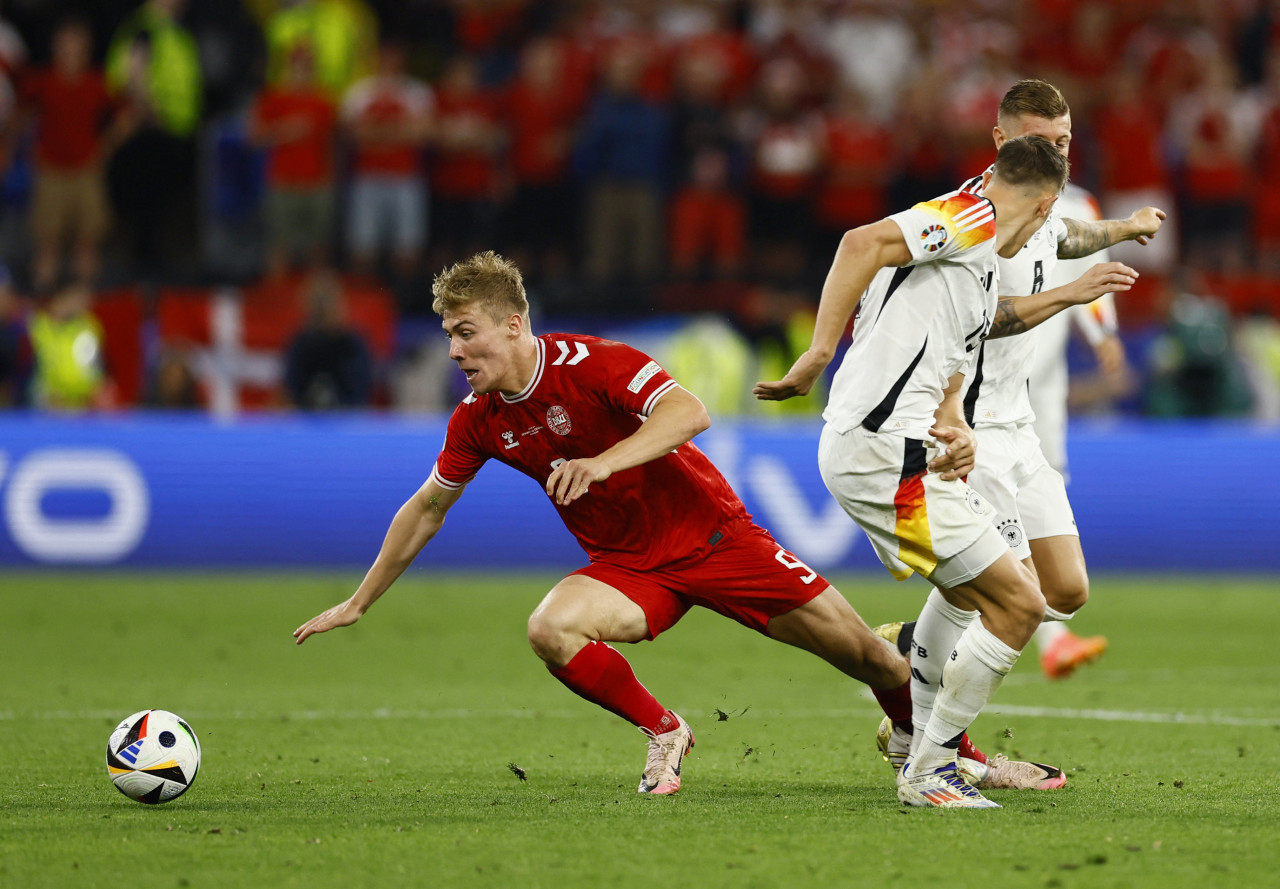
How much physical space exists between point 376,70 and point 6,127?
11.2 feet

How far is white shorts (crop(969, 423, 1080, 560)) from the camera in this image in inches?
248

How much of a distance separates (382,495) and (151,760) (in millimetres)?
8203

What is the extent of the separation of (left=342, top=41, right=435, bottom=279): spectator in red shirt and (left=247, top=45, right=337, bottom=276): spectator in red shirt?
0.25 metres

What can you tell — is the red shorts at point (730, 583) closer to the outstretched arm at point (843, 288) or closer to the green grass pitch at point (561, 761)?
the green grass pitch at point (561, 761)

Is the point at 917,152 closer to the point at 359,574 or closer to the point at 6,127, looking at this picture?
the point at 359,574

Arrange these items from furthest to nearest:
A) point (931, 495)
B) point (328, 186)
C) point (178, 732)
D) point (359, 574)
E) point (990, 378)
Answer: point (328, 186) < point (359, 574) < point (990, 378) < point (178, 732) < point (931, 495)

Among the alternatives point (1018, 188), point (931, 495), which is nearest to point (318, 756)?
point (931, 495)

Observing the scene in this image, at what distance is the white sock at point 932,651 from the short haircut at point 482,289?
173 cm

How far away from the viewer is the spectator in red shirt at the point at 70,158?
15.8 meters

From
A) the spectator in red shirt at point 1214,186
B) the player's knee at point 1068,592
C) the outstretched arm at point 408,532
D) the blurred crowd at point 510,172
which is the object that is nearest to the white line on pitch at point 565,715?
the player's knee at point 1068,592

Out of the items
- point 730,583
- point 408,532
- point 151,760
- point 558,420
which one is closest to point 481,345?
point 558,420

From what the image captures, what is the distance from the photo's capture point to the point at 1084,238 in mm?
6117

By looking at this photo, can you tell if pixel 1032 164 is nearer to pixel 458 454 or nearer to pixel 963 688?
pixel 963 688

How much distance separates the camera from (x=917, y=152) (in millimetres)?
16719
